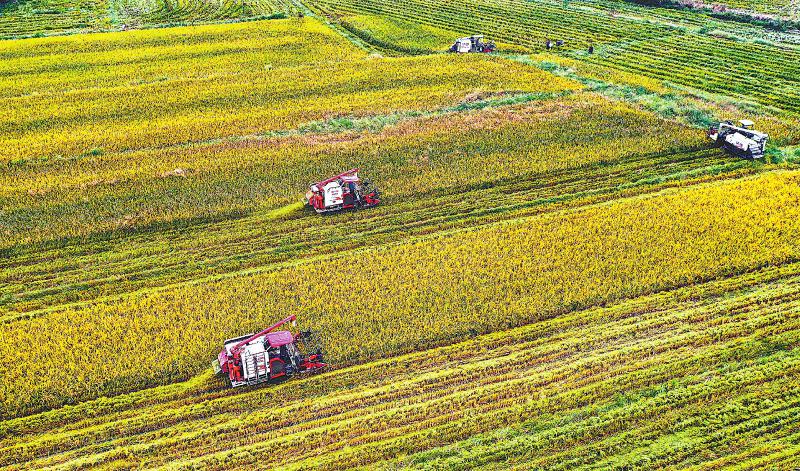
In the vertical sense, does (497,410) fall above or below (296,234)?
below

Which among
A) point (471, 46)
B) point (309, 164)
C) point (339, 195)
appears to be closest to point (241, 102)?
point (309, 164)

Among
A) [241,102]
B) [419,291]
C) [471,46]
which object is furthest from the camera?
[471,46]

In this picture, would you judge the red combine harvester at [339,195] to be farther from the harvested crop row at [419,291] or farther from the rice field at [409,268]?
the harvested crop row at [419,291]

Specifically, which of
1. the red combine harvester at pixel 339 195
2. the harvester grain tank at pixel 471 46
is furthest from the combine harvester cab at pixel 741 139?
the harvester grain tank at pixel 471 46

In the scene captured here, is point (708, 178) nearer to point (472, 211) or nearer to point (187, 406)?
point (472, 211)

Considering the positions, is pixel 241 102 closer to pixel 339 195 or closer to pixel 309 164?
pixel 309 164

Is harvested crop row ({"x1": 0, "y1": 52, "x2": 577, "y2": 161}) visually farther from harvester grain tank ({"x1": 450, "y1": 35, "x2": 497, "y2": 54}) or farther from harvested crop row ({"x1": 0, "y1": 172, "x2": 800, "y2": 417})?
harvested crop row ({"x1": 0, "y1": 172, "x2": 800, "y2": 417})
